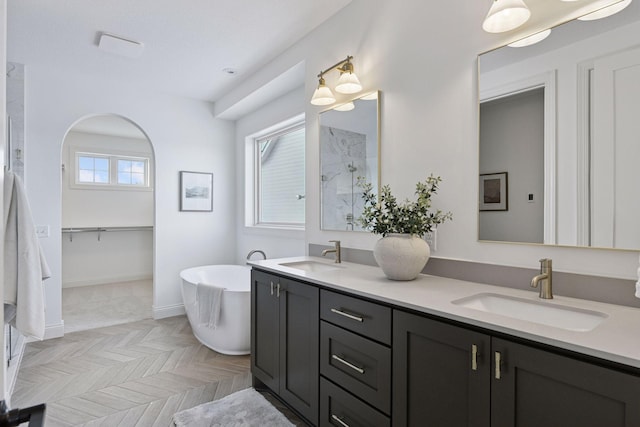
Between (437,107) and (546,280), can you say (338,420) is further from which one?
(437,107)

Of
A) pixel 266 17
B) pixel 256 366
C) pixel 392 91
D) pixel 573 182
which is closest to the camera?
pixel 573 182

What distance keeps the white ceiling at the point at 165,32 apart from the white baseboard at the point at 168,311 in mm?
2611

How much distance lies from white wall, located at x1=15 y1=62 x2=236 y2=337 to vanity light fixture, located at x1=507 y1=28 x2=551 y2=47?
374cm

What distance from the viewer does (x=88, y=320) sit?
13.3ft

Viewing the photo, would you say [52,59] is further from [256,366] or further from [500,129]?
[500,129]

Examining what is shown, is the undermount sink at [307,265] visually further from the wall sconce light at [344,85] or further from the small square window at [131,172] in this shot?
the small square window at [131,172]

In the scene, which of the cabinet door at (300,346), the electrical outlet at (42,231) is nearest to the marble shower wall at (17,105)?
the electrical outlet at (42,231)

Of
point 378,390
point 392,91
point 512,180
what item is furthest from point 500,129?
point 378,390

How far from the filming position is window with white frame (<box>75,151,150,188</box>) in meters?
5.87

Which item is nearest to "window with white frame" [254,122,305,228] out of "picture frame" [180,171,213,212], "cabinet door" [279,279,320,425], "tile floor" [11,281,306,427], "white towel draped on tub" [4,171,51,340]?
"picture frame" [180,171,213,212]

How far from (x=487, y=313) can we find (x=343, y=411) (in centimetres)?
89

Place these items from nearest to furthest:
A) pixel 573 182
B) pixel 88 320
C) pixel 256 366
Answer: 1. pixel 573 182
2. pixel 256 366
3. pixel 88 320

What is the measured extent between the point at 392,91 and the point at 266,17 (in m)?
1.15

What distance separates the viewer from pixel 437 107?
187 cm
